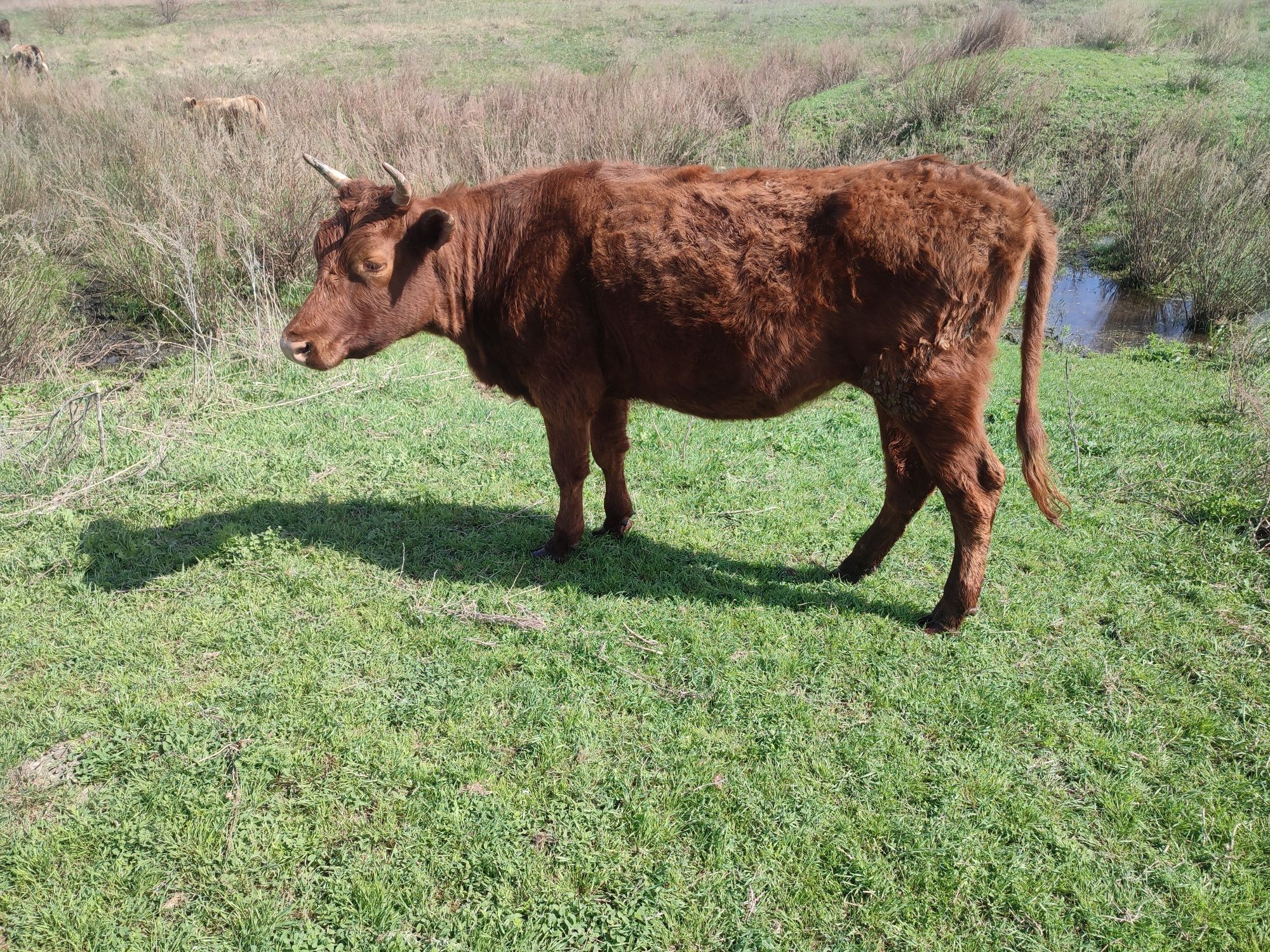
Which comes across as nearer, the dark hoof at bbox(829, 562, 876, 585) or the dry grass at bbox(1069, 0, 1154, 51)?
the dark hoof at bbox(829, 562, 876, 585)

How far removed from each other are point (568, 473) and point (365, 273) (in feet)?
4.83

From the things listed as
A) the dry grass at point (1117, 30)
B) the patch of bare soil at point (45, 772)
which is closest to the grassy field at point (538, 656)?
the patch of bare soil at point (45, 772)

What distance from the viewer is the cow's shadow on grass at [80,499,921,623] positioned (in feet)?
14.1

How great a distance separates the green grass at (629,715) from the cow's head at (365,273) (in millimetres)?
1248

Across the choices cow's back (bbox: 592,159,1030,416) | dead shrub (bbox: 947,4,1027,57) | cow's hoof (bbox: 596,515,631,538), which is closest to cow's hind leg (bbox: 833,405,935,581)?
cow's back (bbox: 592,159,1030,416)

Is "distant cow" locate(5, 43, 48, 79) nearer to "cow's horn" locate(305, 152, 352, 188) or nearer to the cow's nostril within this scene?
"cow's horn" locate(305, 152, 352, 188)

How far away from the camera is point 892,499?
4.27 meters

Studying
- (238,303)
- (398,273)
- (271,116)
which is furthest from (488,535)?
(271,116)

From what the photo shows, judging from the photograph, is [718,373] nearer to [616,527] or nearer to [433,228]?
[616,527]

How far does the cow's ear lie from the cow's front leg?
1.06m

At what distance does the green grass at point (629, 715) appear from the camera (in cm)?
266

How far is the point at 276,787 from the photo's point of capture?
3.08 m

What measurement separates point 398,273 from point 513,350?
71 centimetres

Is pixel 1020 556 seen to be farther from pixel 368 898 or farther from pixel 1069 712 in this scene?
pixel 368 898
